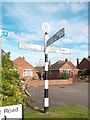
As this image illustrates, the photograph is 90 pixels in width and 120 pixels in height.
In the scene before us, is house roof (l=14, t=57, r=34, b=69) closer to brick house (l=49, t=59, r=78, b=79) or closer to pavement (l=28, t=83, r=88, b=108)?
brick house (l=49, t=59, r=78, b=79)

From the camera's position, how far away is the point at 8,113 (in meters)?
2.73

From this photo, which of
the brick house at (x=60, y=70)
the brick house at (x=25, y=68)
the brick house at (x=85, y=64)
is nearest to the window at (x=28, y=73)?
the brick house at (x=25, y=68)

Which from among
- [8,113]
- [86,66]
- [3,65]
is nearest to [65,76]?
[86,66]

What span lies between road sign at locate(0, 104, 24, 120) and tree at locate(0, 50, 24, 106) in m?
1.46

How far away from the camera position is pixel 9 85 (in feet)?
14.7

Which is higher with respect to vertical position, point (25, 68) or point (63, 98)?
point (25, 68)

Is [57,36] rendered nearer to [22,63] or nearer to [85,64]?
[22,63]

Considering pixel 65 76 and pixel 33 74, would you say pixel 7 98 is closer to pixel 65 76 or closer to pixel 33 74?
pixel 65 76

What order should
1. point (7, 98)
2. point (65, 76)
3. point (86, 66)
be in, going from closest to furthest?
point (7, 98) < point (65, 76) < point (86, 66)

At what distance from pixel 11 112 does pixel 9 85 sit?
1788 mm

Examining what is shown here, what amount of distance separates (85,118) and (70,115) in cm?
58

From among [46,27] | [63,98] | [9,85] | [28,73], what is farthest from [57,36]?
[28,73]

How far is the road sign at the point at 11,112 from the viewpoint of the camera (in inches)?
106

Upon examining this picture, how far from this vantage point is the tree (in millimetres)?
4355
